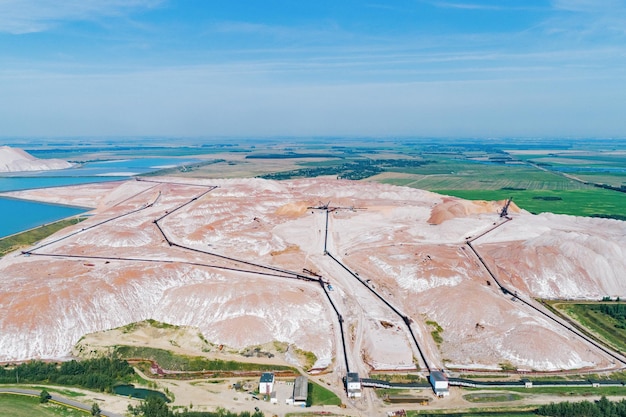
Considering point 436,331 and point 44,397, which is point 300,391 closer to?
point 436,331

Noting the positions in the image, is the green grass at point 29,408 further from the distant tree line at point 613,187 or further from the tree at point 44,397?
the distant tree line at point 613,187

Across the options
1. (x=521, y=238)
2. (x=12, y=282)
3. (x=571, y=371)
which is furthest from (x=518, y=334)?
(x=12, y=282)

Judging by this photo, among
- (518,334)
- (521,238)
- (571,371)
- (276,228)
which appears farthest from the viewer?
(276,228)

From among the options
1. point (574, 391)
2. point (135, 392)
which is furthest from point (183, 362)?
point (574, 391)

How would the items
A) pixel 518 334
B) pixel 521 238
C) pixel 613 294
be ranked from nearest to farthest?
1. pixel 518 334
2. pixel 613 294
3. pixel 521 238

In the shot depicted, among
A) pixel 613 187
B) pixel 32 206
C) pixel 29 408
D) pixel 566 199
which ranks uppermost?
pixel 613 187

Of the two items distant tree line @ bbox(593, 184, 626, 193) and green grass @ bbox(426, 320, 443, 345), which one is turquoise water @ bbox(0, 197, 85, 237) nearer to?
green grass @ bbox(426, 320, 443, 345)

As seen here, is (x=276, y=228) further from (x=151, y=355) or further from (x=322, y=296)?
(x=151, y=355)
